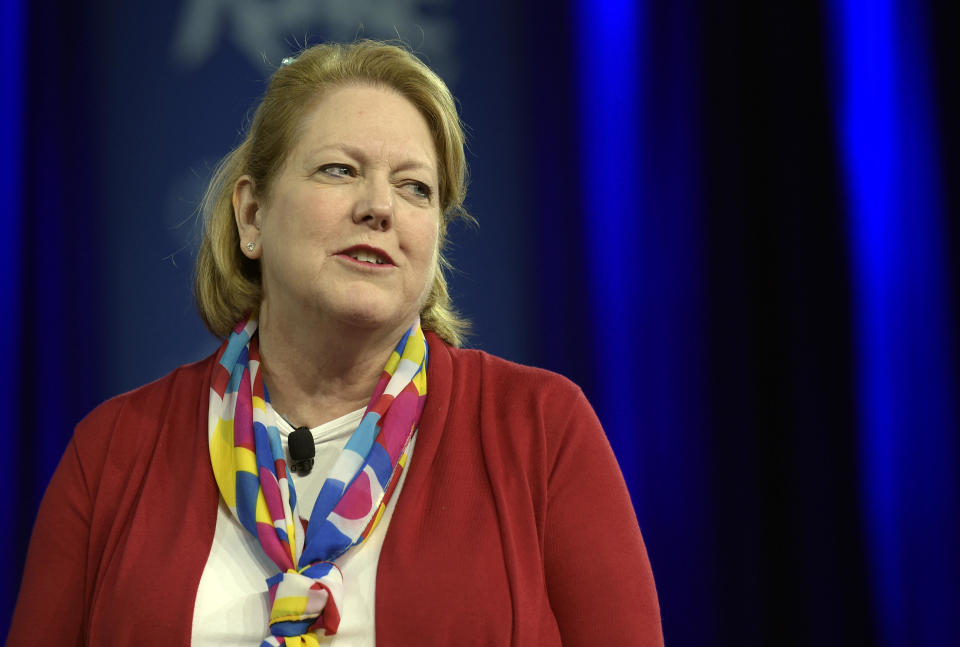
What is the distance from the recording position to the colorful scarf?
3.91ft

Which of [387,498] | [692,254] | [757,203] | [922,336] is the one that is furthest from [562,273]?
[387,498]

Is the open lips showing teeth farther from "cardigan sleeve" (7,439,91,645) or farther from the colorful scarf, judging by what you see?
"cardigan sleeve" (7,439,91,645)

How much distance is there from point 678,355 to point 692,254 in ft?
0.83

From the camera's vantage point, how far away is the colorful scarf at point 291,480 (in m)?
1.19

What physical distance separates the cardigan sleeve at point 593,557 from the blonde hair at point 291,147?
1.19 ft

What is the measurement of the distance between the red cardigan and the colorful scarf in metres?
0.03

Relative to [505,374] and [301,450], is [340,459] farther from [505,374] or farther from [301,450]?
[505,374]

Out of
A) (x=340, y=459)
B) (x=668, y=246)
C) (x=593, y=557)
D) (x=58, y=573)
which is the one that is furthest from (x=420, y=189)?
(x=668, y=246)

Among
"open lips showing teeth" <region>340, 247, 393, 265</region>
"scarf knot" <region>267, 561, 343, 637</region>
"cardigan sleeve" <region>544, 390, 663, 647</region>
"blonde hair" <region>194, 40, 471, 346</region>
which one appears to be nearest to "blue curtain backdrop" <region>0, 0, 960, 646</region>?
"blonde hair" <region>194, 40, 471, 346</region>

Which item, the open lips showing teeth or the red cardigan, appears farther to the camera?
the open lips showing teeth

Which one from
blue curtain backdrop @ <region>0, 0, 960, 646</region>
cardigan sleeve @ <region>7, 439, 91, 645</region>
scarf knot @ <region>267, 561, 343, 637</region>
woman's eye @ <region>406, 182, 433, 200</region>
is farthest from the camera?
blue curtain backdrop @ <region>0, 0, 960, 646</region>

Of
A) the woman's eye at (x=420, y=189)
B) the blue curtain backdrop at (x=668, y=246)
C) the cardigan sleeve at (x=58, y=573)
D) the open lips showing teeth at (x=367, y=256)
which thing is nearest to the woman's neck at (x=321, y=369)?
the open lips showing teeth at (x=367, y=256)

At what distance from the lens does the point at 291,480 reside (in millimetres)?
1338

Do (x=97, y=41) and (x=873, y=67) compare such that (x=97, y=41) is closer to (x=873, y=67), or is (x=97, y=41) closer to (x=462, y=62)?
(x=462, y=62)
